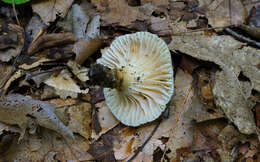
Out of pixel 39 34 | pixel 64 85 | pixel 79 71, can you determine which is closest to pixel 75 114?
pixel 64 85

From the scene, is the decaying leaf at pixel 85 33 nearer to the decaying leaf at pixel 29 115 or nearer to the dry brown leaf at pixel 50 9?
the dry brown leaf at pixel 50 9

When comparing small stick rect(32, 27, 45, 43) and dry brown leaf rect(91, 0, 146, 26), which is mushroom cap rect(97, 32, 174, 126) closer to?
dry brown leaf rect(91, 0, 146, 26)

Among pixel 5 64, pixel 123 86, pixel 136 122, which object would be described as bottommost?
pixel 136 122

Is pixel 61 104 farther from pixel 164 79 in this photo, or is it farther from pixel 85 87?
pixel 164 79

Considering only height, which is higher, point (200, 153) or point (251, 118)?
point (251, 118)

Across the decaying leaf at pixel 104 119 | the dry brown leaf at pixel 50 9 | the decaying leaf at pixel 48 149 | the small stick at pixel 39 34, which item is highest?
the dry brown leaf at pixel 50 9

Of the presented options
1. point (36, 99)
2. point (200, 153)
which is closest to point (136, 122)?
point (200, 153)

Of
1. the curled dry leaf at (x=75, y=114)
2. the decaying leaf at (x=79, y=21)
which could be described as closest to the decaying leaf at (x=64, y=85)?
the curled dry leaf at (x=75, y=114)

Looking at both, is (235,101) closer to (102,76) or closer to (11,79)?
(102,76)
